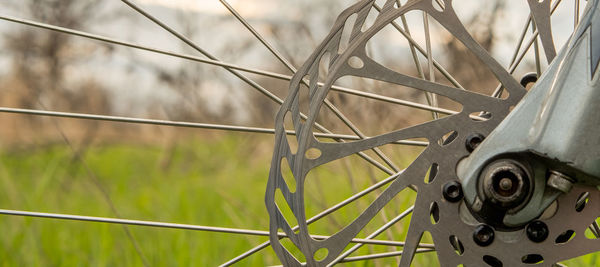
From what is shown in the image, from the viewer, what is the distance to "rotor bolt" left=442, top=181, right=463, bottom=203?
1.54 ft

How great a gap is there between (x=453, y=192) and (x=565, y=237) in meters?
0.09

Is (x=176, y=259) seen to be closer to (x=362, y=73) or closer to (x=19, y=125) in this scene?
(x=362, y=73)

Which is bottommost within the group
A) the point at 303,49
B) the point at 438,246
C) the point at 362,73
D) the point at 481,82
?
the point at 438,246

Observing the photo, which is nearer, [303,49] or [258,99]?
[303,49]

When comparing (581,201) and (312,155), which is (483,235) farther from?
(312,155)

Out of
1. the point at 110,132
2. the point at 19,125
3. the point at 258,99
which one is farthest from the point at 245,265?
the point at 110,132

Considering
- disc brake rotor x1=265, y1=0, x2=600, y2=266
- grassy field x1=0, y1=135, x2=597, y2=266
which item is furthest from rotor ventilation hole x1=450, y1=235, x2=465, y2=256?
grassy field x1=0, y1=135, x2=597, y2=266

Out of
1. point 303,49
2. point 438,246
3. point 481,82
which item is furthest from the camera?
point 303,49

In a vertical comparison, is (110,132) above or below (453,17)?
above

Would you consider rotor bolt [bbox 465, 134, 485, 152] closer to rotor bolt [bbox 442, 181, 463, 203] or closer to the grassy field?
rotor bolt [bbox 442, 181, 463, 203]

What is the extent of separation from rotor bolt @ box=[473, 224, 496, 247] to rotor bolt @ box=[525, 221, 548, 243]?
3 centimetres

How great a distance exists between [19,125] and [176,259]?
1.97 meters

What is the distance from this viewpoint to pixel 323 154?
18.7 inches

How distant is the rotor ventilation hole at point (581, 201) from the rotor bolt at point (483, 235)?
0.07m
